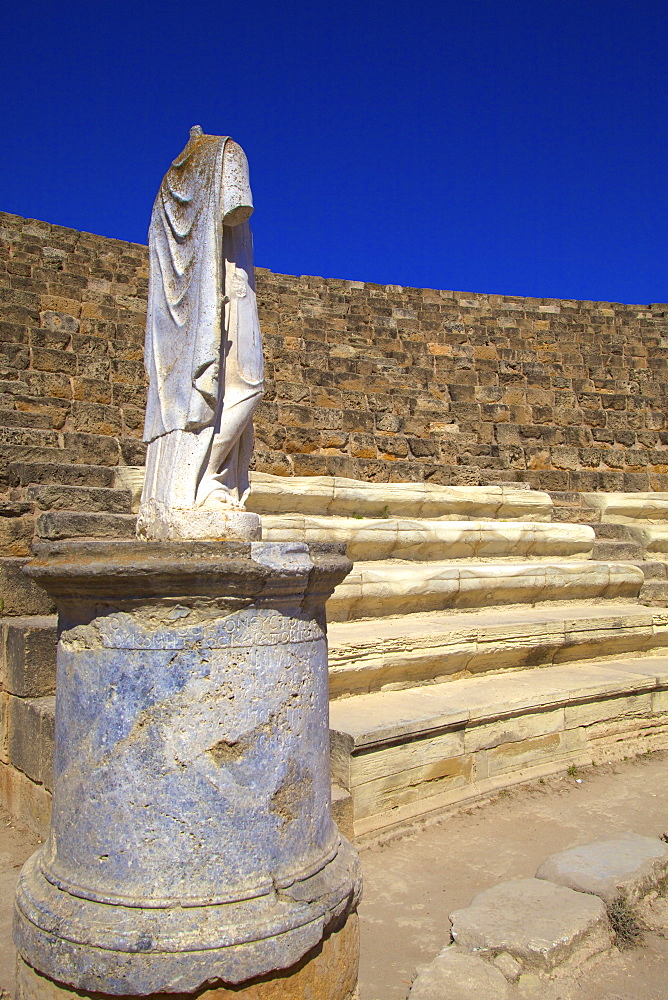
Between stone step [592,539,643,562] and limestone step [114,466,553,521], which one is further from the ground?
limestone step [114,466,553,521]

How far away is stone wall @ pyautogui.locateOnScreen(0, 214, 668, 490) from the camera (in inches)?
306

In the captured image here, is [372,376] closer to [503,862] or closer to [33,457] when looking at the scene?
[33,457]

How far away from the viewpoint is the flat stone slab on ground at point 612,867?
314 cm

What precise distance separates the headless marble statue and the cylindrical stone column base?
1.31 m

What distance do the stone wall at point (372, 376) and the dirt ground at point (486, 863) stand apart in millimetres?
3626

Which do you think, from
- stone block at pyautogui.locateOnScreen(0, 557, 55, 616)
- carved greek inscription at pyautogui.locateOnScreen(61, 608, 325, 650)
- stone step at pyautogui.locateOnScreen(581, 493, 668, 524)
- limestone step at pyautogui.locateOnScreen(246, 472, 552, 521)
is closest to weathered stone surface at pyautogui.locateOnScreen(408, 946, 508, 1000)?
carved greek inscription at pyautogui.locateOnScreen(61, 608, 325, 650)

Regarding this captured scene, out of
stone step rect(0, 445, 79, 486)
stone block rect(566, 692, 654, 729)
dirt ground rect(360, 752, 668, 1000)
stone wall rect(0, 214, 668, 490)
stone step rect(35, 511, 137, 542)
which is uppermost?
stone wall rect(0, 214, 668, 490)

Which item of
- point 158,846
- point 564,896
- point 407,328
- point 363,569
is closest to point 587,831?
point 564,896

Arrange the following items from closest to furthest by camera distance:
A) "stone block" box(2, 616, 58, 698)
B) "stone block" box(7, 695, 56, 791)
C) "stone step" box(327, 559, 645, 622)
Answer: "stone block" box(7, 695, 56, 791) < "stone block" box(2, 616, 58, 698) < "stone step" box(327, 559, 645, 622)

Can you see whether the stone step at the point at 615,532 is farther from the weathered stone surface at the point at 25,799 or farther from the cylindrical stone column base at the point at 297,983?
the cylindrical stone column base at the point at 297,983

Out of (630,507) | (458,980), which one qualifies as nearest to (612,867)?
(458,980)

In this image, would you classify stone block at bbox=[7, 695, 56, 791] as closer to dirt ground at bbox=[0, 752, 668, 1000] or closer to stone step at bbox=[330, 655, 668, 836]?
dirt ground at bbox=[0, 752, 668, 1000]

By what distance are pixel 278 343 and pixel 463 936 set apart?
9279mm

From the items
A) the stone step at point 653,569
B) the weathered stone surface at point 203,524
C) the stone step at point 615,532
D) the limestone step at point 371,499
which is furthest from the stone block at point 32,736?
the stone step at point 615,532
